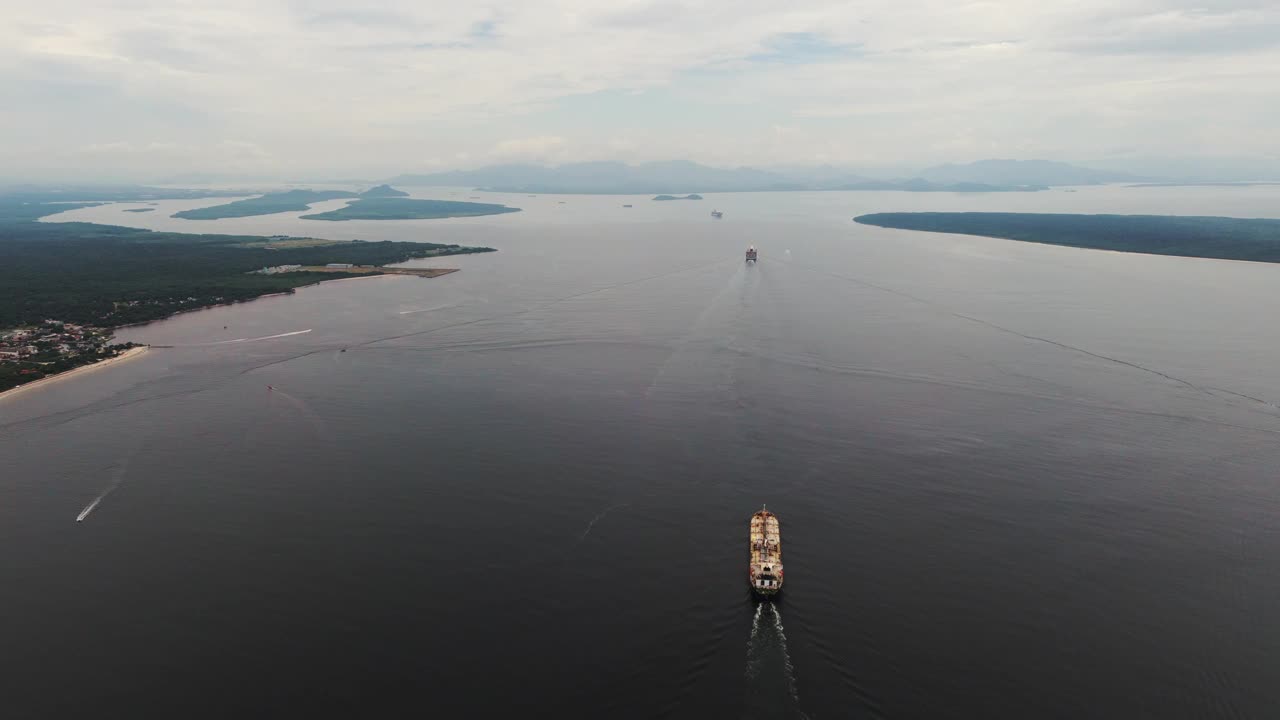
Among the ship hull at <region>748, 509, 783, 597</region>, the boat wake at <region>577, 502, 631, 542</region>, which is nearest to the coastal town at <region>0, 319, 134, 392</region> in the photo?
the boat wake at <region>577, 502, 631, 542</region>

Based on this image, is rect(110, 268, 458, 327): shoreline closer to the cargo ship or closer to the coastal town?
the coastal town

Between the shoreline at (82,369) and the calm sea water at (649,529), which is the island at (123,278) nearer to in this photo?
the shoreline at (82,369)

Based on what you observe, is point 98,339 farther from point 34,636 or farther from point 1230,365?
point 1230,365

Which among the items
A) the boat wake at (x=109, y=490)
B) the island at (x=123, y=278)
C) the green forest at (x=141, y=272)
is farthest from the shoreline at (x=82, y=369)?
the boat wake at (x=109, y=490)

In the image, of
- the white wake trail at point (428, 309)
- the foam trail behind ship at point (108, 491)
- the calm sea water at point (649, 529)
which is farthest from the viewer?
the white wake trail at point (428, 309)

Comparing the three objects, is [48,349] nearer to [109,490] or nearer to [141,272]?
[109,490]

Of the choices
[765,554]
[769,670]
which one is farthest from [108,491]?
[769,670]

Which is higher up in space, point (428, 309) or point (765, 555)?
point (428, 309)

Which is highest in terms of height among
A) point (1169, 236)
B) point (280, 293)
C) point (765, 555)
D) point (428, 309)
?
point (1169, 236)
